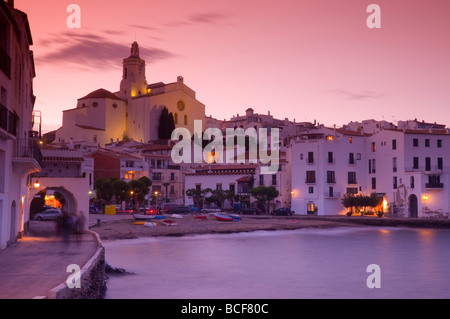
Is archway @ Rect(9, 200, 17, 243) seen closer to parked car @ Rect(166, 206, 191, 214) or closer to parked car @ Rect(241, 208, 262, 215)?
parked car @ Rect(166, 206, 191, 214)

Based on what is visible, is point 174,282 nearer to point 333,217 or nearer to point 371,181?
point 333,217

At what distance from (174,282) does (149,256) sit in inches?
313

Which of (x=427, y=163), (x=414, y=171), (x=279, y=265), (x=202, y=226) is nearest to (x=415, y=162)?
(x=427, y=163)

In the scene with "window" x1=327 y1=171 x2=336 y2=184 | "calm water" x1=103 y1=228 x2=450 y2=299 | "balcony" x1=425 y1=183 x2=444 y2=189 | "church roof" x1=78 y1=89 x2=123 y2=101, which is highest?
"church roof" x1=78 y1=89 x2=123 y2=101

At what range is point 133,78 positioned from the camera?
121750 mm

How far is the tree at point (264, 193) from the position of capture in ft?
219

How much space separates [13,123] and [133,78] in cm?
10323

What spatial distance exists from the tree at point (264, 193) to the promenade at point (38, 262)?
4200 centimetres

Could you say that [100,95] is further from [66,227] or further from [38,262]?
[38,262]

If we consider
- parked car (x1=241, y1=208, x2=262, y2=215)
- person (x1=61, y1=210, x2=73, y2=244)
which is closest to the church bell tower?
parked car (x1=241, y1=208, x2=262, y2=215)

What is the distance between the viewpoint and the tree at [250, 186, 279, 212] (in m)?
66.8

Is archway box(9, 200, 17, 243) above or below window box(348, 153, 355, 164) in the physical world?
below

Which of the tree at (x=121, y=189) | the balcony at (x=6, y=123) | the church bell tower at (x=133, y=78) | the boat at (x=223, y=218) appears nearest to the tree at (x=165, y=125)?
the church bell tower at (x=133, y=78)

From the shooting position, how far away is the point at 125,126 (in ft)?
372
